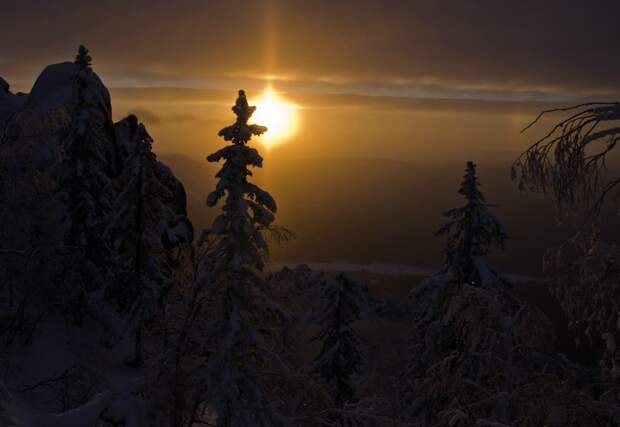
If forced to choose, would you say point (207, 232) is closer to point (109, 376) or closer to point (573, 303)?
point (573, 303)

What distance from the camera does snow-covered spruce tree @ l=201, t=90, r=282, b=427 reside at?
12.6 meters

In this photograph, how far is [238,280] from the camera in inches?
517

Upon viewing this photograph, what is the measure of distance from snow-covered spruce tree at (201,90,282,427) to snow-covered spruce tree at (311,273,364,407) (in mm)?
10816

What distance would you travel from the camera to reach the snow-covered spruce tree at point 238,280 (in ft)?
41.3

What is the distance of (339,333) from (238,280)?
12.6 meters

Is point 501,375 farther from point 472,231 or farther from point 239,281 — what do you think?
point 472,231

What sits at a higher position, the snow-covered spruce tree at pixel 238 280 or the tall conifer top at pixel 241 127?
the tall conifer top at pixel 241 127

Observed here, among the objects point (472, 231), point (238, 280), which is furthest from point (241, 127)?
point (472, 231)

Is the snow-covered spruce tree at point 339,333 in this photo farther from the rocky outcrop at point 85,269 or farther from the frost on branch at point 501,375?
the frost on branch at point 501,375

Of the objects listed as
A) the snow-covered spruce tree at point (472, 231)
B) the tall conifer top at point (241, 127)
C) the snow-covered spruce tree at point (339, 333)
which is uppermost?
the tall conifer top at point (241, 127)

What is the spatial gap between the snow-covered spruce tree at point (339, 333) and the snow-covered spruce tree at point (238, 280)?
A: 426 inches

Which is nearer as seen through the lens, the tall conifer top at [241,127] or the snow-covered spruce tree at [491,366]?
the snow-covered spruce tree at [491,366]

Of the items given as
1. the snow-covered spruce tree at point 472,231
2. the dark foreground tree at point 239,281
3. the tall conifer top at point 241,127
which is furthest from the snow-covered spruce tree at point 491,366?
the snow-covered spruce tree at point 472,231

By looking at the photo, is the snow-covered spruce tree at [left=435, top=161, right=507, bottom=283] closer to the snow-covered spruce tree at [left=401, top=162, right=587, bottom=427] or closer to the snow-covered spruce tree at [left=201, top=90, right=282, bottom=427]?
the snow-covered spruce tree at [left=201, top=90, right=282, bottom=427]
